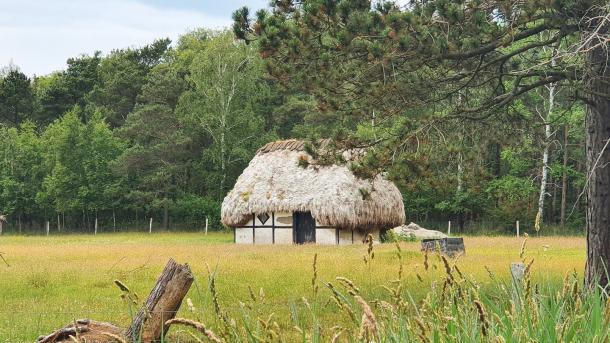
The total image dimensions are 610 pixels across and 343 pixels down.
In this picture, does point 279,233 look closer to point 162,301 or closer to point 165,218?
point 165,218

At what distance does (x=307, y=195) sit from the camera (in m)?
26.1

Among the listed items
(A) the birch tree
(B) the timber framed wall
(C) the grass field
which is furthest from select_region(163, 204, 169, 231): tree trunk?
(C) the grass field

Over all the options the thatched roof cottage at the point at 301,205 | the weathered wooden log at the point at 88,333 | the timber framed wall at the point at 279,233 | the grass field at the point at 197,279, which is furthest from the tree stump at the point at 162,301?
the timber framed wall at the point at 279,233

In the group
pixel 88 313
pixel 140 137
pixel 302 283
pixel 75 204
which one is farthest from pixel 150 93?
pixel 88 313

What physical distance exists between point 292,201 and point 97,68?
1184 inches

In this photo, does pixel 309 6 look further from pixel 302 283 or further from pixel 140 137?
pixel 140 137

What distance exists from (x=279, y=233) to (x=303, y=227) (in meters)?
1.01

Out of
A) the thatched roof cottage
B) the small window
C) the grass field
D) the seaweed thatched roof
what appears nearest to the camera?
the grass field

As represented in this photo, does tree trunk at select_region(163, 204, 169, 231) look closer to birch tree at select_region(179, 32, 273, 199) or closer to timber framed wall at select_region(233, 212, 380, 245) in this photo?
birch tree at select_region(179, 32, 273, 199)

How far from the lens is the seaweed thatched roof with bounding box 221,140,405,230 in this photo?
25469 mm

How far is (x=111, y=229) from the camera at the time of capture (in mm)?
43625

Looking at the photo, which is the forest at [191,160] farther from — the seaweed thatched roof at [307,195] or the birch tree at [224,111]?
the seaweed thatched roof at [307,195]

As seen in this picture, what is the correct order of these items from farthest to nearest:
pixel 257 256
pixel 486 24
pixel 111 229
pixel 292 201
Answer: pixel 111 229 → pixel 292 201 → pixel 257 256 → pixel 486 24

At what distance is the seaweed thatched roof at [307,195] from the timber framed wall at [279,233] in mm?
398
